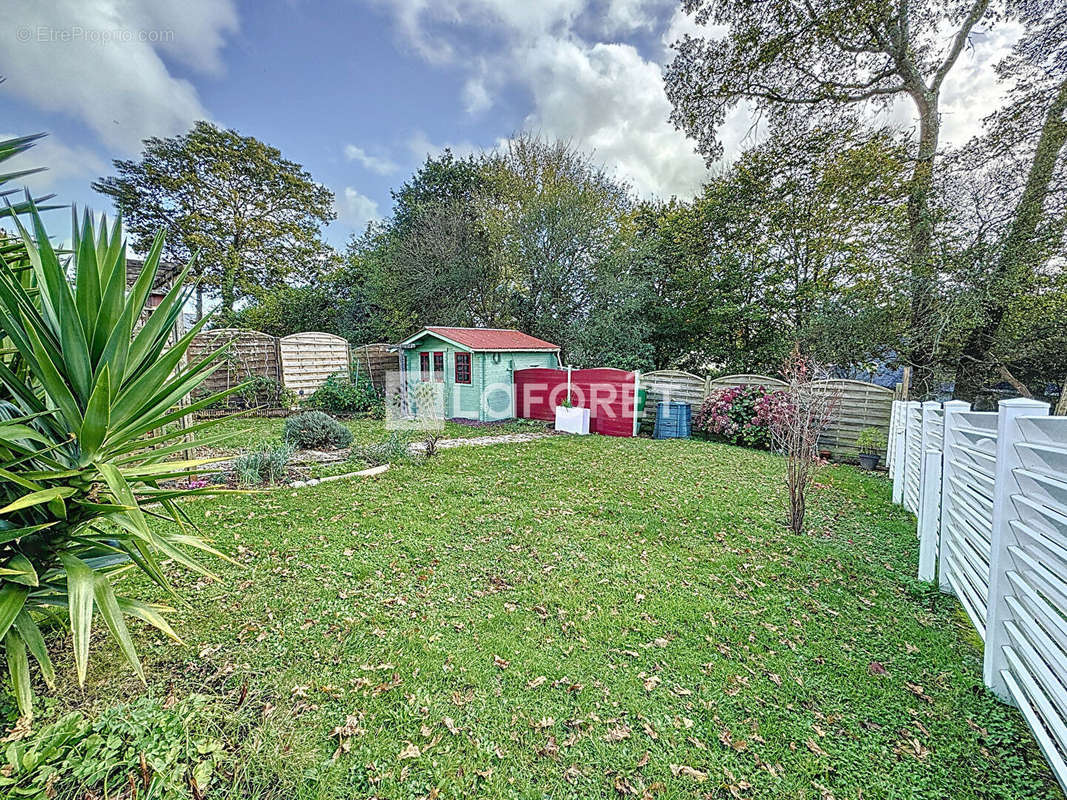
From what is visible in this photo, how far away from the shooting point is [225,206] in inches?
703

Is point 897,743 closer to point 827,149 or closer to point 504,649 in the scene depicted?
point 504,649

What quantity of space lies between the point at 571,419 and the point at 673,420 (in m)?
2.39

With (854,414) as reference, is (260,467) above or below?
below

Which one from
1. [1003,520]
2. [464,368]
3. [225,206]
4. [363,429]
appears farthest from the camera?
[225,206]

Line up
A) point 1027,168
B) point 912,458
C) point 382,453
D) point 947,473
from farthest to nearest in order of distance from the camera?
point 1027,168 → point 382,453 → point 912,458 → point 947,473

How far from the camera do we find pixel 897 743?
1915mm

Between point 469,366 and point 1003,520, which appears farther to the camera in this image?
point 469,366

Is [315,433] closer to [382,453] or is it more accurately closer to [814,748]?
[382,453]

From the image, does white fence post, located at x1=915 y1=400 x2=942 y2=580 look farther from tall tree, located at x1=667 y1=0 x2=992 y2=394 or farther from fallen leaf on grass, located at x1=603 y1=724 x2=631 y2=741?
tall tree, located at x1=667 y1=0 x2=992 y2=394

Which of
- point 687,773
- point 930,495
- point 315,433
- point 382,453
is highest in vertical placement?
point 315,433

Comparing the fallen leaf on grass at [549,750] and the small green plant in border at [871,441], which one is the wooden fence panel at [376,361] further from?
the fallen leaf on grass at [549,750]

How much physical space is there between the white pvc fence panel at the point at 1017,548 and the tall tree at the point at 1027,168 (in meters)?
7.55

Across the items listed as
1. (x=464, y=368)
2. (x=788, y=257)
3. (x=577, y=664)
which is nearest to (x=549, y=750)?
(x=577, y=664)

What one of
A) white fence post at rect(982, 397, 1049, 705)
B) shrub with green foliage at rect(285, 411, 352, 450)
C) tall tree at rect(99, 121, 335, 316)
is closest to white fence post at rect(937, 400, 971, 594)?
white fence post at rect(982, 397, 1049, 705)
